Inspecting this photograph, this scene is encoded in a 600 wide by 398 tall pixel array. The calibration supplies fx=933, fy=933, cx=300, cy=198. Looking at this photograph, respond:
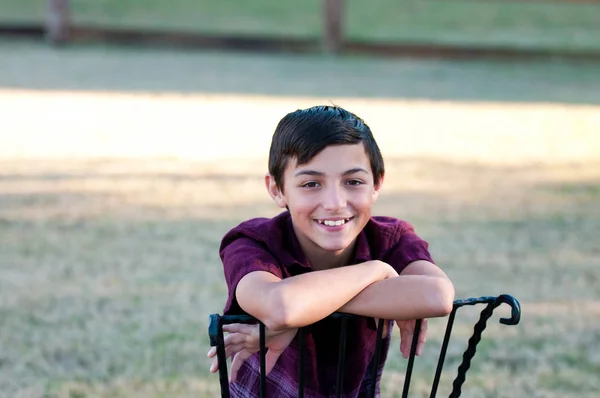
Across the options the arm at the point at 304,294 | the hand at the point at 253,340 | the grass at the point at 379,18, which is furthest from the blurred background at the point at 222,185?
the grass at the point at 379,18

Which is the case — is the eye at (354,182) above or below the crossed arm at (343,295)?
above

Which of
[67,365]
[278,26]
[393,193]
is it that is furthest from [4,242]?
[278,26]

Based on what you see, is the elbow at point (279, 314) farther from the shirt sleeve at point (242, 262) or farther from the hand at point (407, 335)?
the hand at point (407, 335)

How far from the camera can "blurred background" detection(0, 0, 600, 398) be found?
11.7ft

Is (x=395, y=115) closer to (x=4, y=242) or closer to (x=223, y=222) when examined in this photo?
(x=223, y=222)

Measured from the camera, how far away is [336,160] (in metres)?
1.82

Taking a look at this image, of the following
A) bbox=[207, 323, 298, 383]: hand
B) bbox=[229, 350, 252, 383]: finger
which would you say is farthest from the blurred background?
bbox=[207, 323, 298, 383]: hand

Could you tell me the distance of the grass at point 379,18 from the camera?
16.7 m

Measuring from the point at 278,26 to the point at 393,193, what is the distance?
39.9ft

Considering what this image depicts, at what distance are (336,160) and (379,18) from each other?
16996mm

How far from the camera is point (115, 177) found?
620 cm

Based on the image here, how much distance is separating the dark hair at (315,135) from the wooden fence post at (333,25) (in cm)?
1147

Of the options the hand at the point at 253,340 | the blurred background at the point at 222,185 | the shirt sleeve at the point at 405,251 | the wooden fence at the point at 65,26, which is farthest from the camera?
the wooden fence at the point at 65,26

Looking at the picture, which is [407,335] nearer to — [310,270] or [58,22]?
[310,270]
